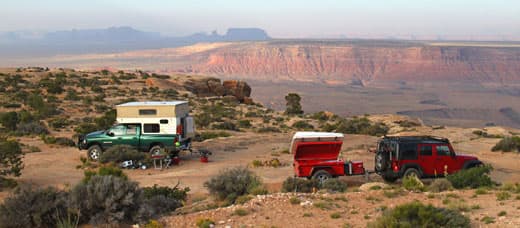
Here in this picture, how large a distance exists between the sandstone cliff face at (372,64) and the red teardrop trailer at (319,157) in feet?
463

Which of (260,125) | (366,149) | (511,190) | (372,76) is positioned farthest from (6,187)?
(372,76)

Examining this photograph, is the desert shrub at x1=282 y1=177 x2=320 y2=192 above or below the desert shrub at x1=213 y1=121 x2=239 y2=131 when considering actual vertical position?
above

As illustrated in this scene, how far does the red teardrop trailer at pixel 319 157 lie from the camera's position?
54.4 ft

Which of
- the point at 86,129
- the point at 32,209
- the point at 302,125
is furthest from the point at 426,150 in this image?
the point at 302,125

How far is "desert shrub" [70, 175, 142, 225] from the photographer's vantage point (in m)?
11.0

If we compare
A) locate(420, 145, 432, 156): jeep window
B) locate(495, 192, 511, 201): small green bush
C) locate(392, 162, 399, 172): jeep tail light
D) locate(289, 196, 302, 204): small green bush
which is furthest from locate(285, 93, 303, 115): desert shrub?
locate(289, 196, 302, 204): small green bush

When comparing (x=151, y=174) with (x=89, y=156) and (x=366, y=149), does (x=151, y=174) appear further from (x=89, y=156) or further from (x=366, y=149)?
(x=366, y=149)

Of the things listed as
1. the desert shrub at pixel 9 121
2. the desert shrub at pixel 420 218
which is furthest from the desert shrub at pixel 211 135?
the desert shrub at pixel 420 218

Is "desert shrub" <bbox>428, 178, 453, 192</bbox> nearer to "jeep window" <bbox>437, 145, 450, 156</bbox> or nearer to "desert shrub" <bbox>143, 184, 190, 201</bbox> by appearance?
"jeep window" <bbox>437, 145, 450, 156</bbox>

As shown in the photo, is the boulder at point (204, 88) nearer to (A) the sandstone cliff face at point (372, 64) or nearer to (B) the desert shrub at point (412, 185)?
(B) the desert shrub at point (412, 185)

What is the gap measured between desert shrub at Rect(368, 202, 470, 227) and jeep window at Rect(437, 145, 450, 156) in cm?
772

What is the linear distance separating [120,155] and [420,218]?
13390 mm

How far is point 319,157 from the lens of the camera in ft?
55.8

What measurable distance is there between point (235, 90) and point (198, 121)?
2560 cm
